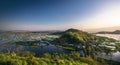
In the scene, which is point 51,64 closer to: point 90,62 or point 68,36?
point 90,62

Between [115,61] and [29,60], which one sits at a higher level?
[29,60]

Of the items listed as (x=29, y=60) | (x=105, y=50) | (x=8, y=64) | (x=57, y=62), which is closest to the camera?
(x=8, y=64)

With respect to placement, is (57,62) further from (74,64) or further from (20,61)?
(20,61)

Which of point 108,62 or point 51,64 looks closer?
point 51,64

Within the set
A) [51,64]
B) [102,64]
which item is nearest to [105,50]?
[102,64]

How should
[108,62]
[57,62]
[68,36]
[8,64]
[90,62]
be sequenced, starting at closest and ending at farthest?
[8,64] → [57,62] → [90,62] → [108,62] → [68,36]

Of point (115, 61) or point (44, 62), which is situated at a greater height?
point (44, 62)

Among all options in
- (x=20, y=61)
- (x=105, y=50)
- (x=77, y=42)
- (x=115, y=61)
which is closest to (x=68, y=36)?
(x=77, y=42)

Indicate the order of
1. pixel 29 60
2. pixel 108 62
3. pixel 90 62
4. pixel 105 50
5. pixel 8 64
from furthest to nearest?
pixel 105 50, pixel 108 62, pixel 90 62, pixel 29 60, pixel 8 64

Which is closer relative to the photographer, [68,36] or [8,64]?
[8,64]
